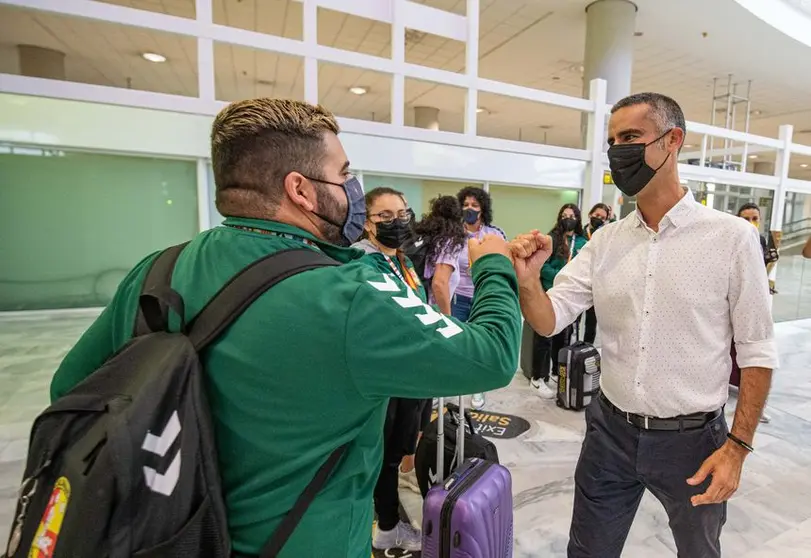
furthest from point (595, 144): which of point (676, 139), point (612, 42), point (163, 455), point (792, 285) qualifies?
point (163, 455)

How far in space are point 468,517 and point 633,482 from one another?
20.6 inches

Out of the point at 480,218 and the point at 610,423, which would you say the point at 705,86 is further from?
the point at 610,423

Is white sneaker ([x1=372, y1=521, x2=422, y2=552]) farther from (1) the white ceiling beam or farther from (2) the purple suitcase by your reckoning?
(1) the white ceiling beam

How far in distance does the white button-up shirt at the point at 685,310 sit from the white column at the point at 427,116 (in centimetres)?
1037

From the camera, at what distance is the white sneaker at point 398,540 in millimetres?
2051

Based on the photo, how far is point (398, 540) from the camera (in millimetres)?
2076

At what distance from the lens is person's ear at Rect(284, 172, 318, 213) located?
81cm

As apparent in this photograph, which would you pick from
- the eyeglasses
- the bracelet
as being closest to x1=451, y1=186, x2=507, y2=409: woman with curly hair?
the eyeglasses

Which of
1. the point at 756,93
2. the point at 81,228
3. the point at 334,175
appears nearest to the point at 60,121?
the point at 81,228

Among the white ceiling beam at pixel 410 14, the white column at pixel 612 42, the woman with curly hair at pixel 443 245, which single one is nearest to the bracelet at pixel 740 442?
the woman with curly hair at pixel 443 245

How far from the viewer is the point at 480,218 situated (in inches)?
134

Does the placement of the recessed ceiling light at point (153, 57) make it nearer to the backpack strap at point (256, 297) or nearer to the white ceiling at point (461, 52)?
the white ceiling at point (461, 52)

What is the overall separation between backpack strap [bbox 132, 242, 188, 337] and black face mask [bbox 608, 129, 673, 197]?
1.23 m

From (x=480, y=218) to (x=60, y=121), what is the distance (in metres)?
3.59
